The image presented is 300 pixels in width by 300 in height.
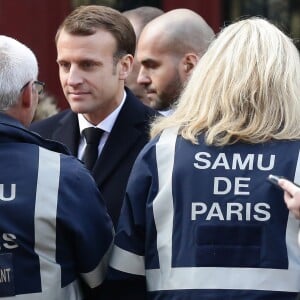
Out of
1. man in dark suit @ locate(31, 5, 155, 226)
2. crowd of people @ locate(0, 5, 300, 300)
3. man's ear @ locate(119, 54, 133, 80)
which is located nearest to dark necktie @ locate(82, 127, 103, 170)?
man in dark suit @ locate(31, 5, 155, 226)

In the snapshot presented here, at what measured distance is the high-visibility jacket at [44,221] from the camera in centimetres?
325

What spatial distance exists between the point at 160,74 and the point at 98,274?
1952 mm

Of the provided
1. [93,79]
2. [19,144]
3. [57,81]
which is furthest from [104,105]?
[57,81]

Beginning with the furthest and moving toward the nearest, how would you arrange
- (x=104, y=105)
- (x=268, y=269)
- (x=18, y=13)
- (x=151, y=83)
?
1. (x=18, y=13)
2. (x=151, y=83)
3. (x=104, y=105)
4. (x=268, y=269)

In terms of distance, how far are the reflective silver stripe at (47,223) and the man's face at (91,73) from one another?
0.94 m

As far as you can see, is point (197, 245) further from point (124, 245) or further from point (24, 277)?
point (24, 277)

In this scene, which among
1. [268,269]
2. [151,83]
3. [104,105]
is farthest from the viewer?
[151,83]

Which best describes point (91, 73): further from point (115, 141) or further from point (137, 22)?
point (137, 22)

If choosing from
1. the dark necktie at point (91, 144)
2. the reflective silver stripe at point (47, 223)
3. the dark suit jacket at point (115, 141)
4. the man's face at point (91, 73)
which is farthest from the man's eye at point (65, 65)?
the reflective silver stripe at point (47, 223)

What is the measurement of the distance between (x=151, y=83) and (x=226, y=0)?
68.8 inches

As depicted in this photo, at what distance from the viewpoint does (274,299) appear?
124 inches

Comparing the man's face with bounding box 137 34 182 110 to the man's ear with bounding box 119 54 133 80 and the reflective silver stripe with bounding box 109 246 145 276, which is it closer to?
the man's ear with bounding box 119 54 133 80

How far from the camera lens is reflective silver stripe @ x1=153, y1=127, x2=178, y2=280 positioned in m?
3.24

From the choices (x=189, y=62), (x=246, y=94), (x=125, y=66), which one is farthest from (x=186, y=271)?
(x=189, y=62)
